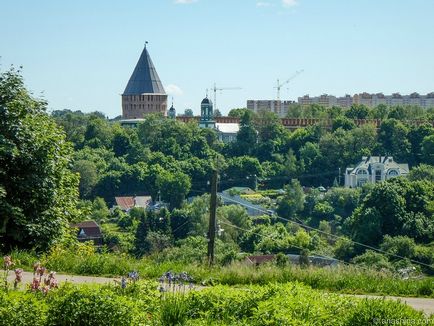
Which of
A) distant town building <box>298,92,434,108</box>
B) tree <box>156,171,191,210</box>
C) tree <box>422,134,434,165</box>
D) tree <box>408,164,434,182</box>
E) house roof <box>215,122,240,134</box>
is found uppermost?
distant town building <box>298,92,434,108</box>

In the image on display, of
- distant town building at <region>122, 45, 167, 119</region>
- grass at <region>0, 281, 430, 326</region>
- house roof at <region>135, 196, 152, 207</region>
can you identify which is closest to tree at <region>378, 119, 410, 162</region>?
house roof at <region>135, 196, 152, 207</region>

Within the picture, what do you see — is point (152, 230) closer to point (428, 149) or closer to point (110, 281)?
point (428, 149)

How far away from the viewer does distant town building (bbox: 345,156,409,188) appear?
58562 mm

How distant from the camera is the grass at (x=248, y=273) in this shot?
6.73 m

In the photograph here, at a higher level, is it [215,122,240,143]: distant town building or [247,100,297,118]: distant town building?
[247,100,297,118]: distant town building

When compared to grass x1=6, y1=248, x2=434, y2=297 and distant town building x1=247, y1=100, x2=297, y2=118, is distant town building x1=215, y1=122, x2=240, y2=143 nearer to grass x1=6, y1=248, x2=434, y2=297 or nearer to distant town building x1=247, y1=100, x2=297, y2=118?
distant town building x1=247, y1=100, x2=297, y2=118

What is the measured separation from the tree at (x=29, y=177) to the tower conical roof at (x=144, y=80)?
2946 inches

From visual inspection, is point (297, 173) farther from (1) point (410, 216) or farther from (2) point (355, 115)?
(1) point (410, 216)

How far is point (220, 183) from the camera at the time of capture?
192 feet

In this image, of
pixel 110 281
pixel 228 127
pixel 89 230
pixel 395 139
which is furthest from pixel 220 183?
pixel 110 281

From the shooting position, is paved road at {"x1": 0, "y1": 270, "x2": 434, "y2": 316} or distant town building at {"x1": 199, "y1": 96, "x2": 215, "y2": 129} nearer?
paved road at {"x1": 0, "y1": 270, "x2": 434, "y2": 316}

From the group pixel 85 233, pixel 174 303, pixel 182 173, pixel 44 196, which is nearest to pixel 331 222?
pixel 182 173

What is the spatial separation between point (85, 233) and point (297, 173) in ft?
76.4

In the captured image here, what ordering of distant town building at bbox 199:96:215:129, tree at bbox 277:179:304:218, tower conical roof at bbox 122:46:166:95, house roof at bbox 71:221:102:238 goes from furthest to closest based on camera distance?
tower conical roof at bbox 122:46:166:95, distant town building at bbox 199:96:215:129, tree at bbox 277:179:304:218, house roof at bbox 71:221:102:238
